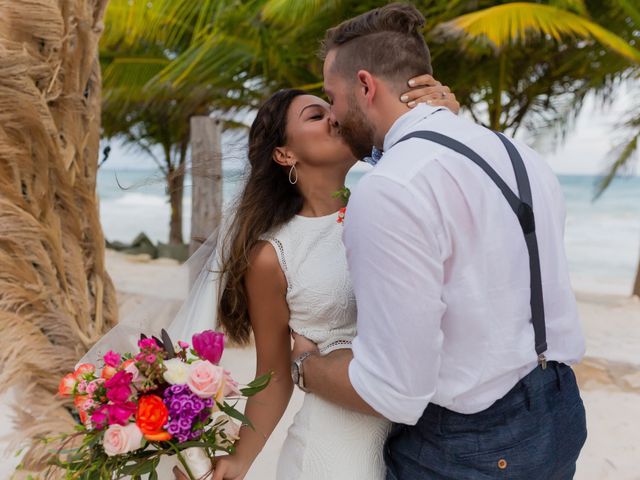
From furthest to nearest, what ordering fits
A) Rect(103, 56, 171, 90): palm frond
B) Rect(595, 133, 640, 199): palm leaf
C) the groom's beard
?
1. Rect(103, 56, 171, 90): palm frond
2. Rect(595, 133, 640, 199): palm leaf
3. the groom's beard

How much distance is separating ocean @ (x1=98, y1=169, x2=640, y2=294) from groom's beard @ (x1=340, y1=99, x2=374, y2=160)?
14.2 metres

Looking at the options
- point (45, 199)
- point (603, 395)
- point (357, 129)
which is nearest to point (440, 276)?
point (357, 129)

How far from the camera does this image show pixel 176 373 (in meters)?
1.53

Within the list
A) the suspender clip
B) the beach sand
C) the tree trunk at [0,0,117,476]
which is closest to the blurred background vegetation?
the beach sand

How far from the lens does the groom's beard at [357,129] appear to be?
1583mm

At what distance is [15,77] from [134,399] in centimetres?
151

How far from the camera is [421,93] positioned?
1.55 m

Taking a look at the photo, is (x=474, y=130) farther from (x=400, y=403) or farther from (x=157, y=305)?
(x=157, y=305)

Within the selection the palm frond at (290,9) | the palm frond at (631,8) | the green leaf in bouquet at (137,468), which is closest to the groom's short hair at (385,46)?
the green leaf in bouquet at (137,468)

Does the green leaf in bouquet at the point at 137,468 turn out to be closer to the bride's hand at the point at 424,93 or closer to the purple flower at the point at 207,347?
the purple flower at the point at 207,347

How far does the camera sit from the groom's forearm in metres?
1.59

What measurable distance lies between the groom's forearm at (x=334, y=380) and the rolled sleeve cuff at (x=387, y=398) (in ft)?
0.59

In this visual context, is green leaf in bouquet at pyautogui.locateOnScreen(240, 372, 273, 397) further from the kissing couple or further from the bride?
the bride

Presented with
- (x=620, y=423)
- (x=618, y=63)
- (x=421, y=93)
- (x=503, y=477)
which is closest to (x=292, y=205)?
(x=421, y=93)
